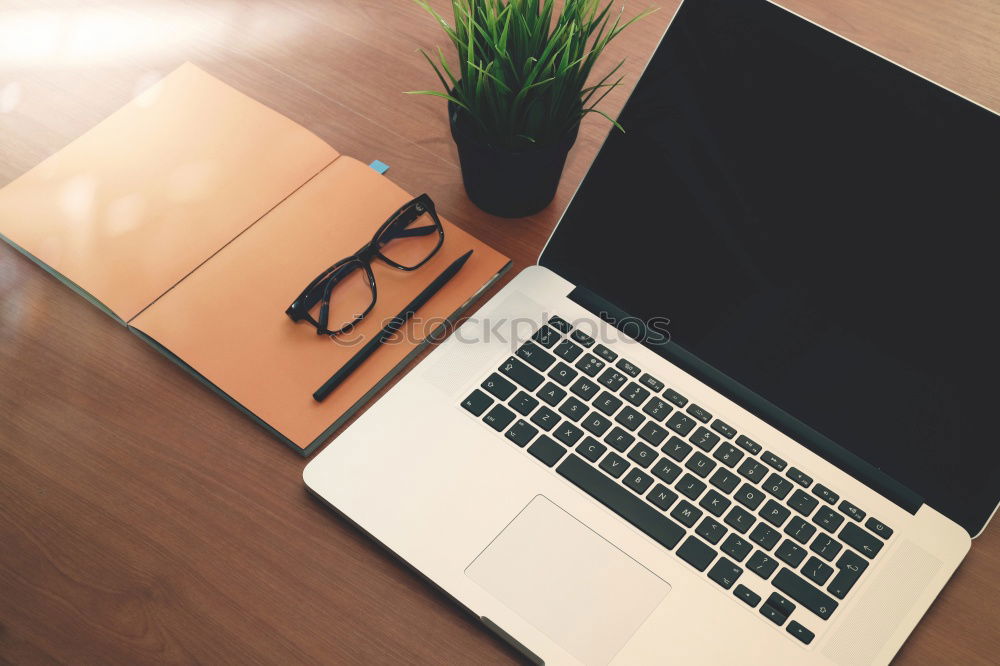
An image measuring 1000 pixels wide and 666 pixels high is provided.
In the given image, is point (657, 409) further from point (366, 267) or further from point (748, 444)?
point (366, 267)

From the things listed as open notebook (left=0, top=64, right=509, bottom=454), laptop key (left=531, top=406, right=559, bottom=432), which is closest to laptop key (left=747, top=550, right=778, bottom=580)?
laptop key (left=531, top=406, right=559, bottom=432)

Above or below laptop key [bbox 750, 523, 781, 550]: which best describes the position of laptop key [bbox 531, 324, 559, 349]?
above

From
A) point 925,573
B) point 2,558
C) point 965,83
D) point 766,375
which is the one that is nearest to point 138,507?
point 2,558

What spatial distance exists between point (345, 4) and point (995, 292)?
850mm

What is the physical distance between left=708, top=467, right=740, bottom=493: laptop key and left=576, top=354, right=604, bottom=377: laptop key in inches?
5.7

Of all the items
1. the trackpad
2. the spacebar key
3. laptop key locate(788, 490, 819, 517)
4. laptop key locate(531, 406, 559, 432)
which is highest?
laptop key locate(788, 490, 819, 517)

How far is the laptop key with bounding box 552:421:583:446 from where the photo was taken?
732mm

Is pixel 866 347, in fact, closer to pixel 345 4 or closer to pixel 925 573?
pixel 925 573

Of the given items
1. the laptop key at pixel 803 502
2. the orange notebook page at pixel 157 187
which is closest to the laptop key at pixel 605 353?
the laptop key at pixel 803 502

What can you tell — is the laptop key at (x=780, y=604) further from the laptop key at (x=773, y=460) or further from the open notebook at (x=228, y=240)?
the open notebook at (x=228, y=240)

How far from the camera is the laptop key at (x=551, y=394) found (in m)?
0.75

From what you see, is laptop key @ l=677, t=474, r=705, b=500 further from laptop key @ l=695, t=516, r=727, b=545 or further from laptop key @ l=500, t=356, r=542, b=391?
laptop key @ l=500, t=356, r=542, b=391

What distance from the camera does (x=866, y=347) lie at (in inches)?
28.3

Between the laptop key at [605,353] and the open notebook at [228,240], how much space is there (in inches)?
5.7
